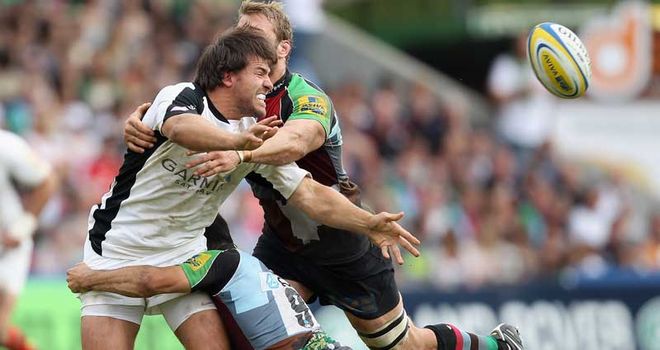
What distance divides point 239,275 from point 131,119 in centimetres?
96

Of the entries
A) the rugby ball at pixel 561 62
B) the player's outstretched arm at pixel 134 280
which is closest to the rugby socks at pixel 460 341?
the rugby ball at pixel 561 62

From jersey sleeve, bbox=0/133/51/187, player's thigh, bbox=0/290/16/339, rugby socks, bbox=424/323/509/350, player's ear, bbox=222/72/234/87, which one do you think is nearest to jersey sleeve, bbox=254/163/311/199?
player's ear, bbox=222/72/234/87

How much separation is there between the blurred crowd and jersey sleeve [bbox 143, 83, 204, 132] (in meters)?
6.30

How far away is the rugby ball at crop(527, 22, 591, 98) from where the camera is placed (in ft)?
27.3

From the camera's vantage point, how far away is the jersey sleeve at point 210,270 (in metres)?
7.14

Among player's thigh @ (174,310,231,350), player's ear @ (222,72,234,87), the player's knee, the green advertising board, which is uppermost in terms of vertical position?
player's ear @ (222,72,234,87)

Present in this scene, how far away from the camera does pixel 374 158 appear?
16.5 meters

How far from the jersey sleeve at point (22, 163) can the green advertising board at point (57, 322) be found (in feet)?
6.06

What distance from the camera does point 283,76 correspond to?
7.64 metres

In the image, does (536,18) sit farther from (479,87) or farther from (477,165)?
(477,165)

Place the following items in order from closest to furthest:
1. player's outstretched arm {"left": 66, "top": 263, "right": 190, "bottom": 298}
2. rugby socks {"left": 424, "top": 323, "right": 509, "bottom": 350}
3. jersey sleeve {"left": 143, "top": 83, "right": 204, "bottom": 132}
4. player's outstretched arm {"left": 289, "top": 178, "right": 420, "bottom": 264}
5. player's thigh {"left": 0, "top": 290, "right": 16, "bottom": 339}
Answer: jersey sleeve {"left": 143, "top": 83, "right": 204, "bottom": 132} < player's outstretched arm {"left": 66, "top": 263, "right": 190, "bottom": 298} < player's outstretched arm {"left": 289, "top": 178, "right": 420, "bottom": 264} < rugby socks {"left": 424, "top": 323, "right": 509, "bottom": 350} < player's thigh {"left": 0, "top": 290, "right": 16, "bottom": 339}

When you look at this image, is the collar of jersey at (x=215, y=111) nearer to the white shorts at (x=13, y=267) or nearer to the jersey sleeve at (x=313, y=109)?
the jersey sleeve at (x=313, y=109)

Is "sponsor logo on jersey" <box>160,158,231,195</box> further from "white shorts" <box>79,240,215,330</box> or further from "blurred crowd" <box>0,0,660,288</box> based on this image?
"blurred crowd" <box>0,0,660,288</box>

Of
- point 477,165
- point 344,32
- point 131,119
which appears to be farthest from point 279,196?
point 344,32
